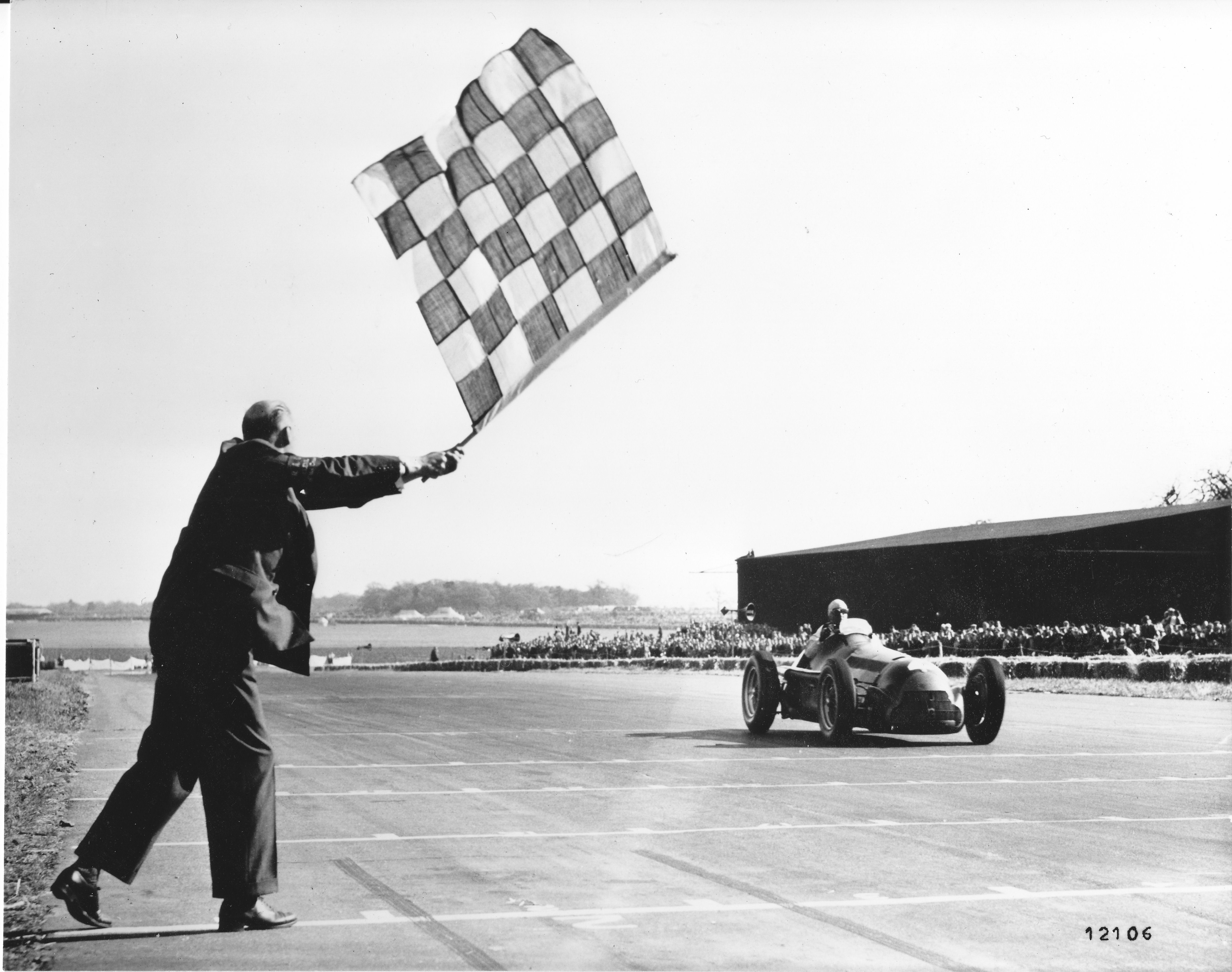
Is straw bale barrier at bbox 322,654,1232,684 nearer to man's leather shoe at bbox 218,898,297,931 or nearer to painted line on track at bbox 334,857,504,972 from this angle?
painted line on track at bbox 334,857,504,972

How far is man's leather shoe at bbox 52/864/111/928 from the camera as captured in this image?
5.21 metres

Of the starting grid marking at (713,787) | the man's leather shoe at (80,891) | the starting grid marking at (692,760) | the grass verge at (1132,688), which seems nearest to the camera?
the man's leather shoe at (80,891)

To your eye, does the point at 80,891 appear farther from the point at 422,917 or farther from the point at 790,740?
the point at 790,740

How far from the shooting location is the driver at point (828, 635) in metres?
14.6

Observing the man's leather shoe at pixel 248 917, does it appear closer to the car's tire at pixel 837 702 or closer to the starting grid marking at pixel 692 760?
the starting grid marking at pixel 692 760

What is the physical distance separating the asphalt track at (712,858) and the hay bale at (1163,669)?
12.0 meters

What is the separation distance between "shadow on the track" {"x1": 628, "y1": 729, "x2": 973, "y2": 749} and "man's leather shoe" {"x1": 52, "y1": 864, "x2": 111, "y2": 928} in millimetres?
8802

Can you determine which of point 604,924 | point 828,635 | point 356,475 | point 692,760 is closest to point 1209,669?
point 828,635

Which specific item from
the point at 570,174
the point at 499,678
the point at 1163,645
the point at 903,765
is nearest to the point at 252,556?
the point at 570,174

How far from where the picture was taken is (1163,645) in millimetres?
31219

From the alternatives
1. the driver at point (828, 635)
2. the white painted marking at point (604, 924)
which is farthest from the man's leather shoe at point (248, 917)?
the driver at point (828, 635)

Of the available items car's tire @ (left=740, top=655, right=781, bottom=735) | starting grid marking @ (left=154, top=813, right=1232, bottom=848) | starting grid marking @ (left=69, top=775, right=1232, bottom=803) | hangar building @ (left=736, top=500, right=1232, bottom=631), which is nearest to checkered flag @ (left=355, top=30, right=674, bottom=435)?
starting grid marking @ (left=154, top=813, right=1232, bottom=848)

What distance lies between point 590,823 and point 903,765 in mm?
4369

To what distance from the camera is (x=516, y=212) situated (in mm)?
5578
